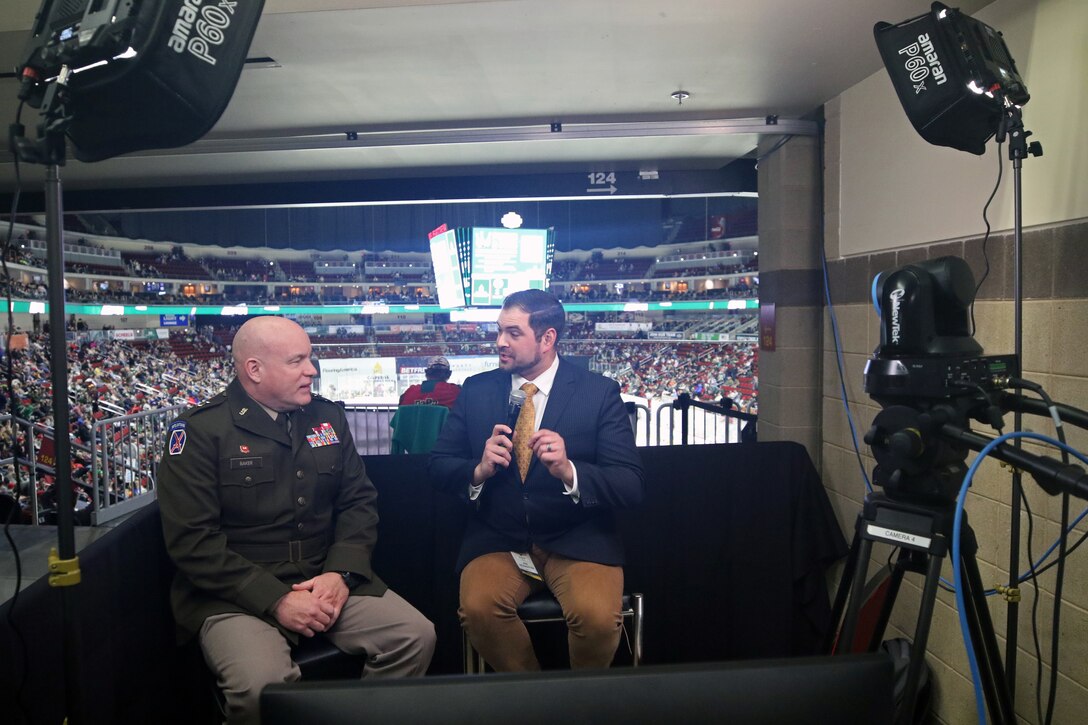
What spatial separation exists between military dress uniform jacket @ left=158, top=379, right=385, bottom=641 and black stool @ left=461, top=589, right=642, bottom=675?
0.42 metres

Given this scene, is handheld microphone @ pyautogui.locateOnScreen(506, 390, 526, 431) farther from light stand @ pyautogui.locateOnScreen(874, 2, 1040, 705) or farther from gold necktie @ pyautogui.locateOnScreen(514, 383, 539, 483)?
light stand @ pyautogui.locateOnScreen(874, 2, 1040, 705)

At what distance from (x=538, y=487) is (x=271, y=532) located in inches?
34.6

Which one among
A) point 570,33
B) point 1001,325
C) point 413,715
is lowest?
point 413,715

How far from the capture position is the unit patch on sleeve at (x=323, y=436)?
224cm

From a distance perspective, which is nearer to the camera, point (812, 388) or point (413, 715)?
point (413, 715)

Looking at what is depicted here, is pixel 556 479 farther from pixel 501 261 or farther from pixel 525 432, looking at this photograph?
pixel 501 261

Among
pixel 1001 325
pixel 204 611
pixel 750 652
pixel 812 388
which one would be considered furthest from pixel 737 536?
pixel 204 611

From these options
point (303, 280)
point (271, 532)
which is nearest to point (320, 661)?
point (271, 532)

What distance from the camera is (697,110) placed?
3760mm

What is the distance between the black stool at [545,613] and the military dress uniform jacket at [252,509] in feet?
1.39

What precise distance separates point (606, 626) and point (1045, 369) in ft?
5.41

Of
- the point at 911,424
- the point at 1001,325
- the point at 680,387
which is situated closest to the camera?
the point at 911,424

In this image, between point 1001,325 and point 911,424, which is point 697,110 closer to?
point 1001,325

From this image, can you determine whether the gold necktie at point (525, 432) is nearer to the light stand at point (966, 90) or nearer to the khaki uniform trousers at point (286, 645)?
the khaki uniform trousers at point (286, 645)
